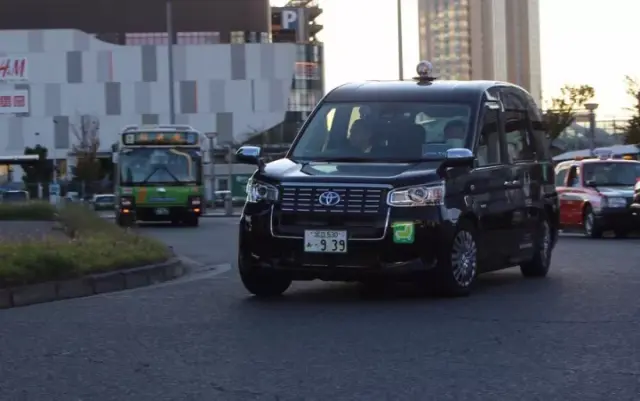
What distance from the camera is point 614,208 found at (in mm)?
23438

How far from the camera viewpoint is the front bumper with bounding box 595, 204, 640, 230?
2338 cm

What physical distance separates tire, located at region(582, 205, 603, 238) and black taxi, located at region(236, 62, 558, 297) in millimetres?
11262

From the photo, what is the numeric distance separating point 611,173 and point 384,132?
14307mm

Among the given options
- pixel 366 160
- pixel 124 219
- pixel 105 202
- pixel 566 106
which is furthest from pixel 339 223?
pixel 566 106

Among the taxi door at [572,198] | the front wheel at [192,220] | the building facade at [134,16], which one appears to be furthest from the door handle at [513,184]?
the building facade at [134,16]

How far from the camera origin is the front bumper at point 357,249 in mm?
10125

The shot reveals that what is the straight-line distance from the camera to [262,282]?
11.1 m

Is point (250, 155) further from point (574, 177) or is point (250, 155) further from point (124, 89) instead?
point (124, 89)

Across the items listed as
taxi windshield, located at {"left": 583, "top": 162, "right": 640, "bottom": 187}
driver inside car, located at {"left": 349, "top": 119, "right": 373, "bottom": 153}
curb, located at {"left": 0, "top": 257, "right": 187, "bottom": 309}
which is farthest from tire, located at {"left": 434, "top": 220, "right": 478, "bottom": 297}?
taxi windshield, located at {"left": 583, "top": 162, "right": 640, "bottom": 187}

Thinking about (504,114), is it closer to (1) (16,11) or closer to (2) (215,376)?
(2) (215,376)

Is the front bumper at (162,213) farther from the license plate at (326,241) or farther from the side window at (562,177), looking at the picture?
the license plate at (326,241)

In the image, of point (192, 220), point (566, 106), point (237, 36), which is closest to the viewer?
point (192, 220)

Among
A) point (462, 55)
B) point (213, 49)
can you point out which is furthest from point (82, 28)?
point (462, 55)

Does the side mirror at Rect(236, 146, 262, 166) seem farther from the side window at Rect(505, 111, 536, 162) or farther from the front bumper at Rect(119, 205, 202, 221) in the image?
the front bumper at Rect(119, 205, 202, 221)
